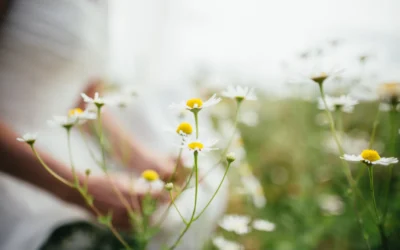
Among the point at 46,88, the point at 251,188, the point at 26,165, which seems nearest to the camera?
the point at 26,165

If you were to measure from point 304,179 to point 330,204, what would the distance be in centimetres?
10

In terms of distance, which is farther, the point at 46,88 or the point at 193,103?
the point at 46,88

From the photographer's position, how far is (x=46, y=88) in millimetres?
633

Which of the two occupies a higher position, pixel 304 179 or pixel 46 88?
pixel 46 88

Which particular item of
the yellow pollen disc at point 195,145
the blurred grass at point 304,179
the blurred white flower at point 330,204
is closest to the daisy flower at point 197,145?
the yellow pollen disc at point 195,145

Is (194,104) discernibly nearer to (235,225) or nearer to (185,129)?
(185,129)

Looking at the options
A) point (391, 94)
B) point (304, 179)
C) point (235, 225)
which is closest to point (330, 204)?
point (304, 179)

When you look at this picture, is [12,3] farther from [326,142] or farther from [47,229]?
[326,142]

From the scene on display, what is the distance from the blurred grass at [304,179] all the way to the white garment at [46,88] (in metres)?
0.26

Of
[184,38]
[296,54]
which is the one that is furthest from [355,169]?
[184,38]

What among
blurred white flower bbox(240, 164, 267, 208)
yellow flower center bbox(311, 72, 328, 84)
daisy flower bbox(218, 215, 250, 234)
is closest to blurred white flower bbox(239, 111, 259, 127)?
blurred white flower bbox(240, 164, 267, 208)

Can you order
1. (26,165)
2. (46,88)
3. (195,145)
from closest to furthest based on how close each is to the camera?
1. (195,145)
2. (26,165)
3. (46,88)

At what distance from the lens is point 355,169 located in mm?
1107

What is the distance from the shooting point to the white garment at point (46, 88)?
55 cm
